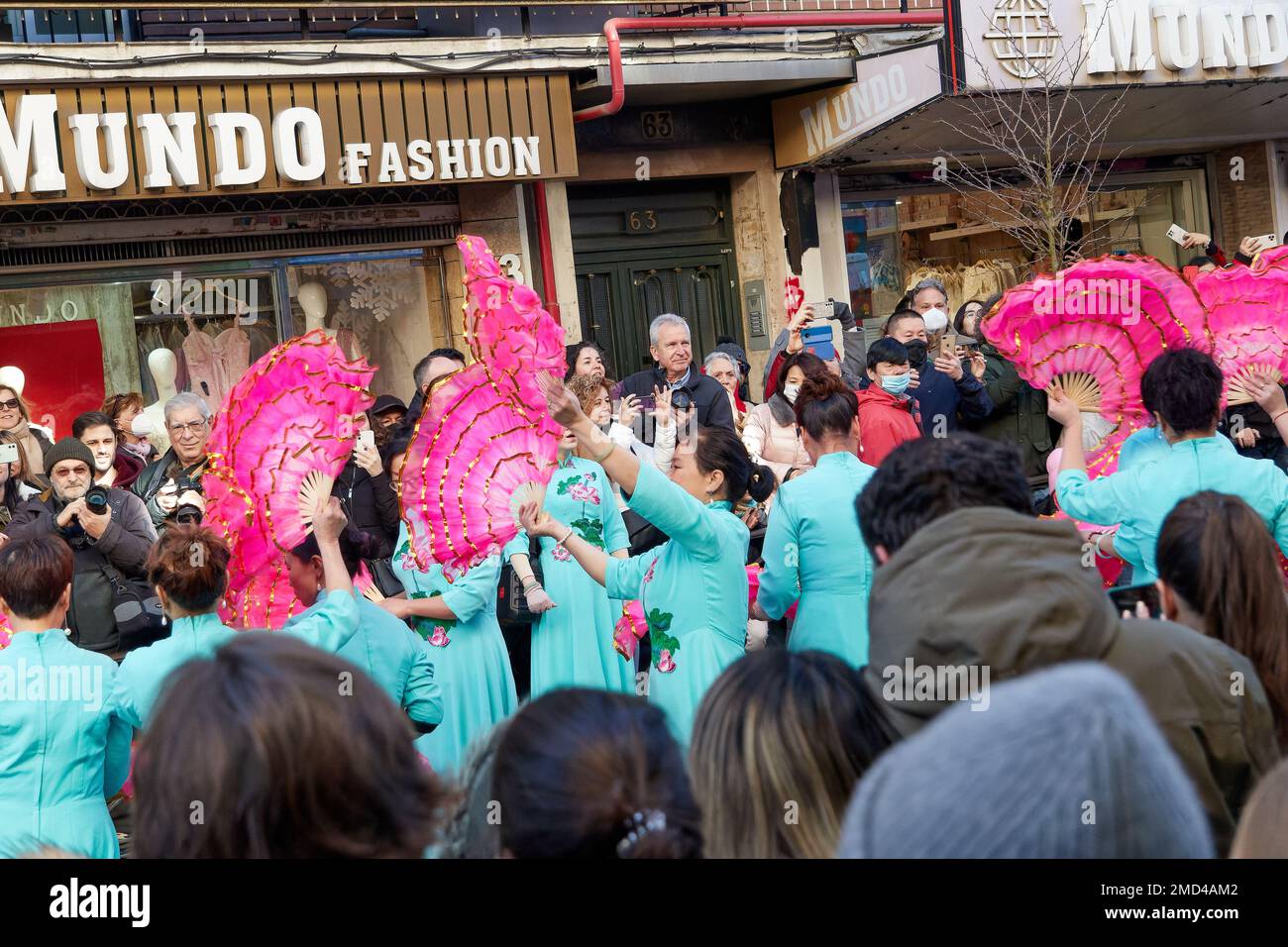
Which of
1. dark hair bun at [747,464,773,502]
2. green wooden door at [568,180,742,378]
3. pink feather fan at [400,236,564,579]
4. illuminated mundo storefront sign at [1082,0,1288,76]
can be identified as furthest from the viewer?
green wooden door at [568,180,742,378]

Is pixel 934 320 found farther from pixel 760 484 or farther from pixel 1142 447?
pixel 1142 447

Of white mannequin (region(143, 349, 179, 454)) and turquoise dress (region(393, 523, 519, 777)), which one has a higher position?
white mannequin (region(143, 349, 179, 454))

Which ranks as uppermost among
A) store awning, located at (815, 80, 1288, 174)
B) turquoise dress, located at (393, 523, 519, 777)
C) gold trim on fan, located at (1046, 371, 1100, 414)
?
store awning, located at (815, 80, 1288, 174)

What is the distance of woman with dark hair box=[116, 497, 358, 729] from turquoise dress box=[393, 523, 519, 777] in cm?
107

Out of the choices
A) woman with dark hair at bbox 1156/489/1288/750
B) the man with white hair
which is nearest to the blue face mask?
the man with white hair

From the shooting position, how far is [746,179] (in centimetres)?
1187

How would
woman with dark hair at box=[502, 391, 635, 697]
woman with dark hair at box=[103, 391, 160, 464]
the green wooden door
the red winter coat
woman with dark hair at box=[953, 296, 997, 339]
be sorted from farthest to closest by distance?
the green wooden door, woman with dark hair at box=[953, 296, 997, 339], woman with dark hair at box=[103, 391, 160, 464], the red winter coat, woman with dark hair at box=[502, 391, 635, 697]

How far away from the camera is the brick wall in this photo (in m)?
14.1

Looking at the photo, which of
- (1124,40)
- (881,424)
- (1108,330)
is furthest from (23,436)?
(1124,40)

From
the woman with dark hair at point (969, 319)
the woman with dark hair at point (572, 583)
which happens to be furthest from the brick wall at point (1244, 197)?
the woman with dark hair at point (572, 583)

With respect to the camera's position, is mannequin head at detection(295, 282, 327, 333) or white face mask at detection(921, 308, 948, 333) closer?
white face mask at detection(921, 308, 948, 333)

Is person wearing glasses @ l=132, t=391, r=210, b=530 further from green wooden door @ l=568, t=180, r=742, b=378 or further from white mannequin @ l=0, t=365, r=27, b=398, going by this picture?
green wooden door @ l=568, t=180, r=742, b=378
